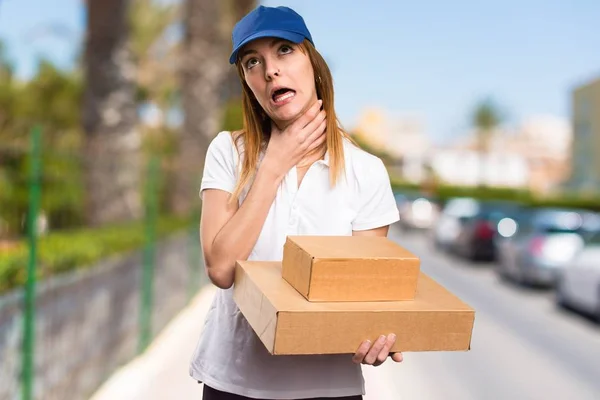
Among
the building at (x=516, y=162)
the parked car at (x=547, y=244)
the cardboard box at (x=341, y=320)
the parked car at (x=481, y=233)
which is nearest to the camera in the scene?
the cardboard box at (x=341, y=320)

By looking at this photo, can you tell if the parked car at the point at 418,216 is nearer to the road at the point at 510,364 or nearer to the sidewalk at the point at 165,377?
the road at the point at 510,364

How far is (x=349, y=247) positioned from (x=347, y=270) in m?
0.08

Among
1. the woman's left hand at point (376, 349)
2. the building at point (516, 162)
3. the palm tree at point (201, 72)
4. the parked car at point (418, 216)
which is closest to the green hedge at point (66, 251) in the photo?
the woman's left hand at point (376, 349)

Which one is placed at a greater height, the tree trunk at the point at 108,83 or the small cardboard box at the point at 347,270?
the tree trunk at the point at 108,83

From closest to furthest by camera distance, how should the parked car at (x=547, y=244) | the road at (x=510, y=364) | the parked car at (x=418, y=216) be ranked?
the road at (x=510, y=364), the parked car at (x=547, y=244), the parked car at (x=418, y=216)

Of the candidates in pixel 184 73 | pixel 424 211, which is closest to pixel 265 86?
pixel 184 73

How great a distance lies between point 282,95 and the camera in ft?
7.11

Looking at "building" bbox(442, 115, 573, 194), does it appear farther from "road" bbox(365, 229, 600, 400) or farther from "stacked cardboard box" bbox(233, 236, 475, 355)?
"stacked cardboard box" bbox(233, 236, 475, 355)

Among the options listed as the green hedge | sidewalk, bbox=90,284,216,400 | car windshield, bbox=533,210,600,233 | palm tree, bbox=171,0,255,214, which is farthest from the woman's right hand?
palm tree, bbox=171,0,255,214

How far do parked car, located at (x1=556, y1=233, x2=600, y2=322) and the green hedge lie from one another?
232 inches

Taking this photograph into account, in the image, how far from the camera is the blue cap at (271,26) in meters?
2.12

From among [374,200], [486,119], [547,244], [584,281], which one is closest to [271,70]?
[374,200]

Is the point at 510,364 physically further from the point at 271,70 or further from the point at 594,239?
the point at 271,70

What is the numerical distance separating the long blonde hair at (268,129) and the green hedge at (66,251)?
277 cm
